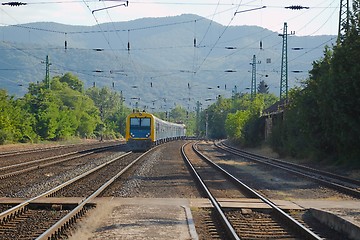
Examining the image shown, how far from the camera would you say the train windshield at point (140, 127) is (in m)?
46.0

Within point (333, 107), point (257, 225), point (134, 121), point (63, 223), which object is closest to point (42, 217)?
point (63, 223)

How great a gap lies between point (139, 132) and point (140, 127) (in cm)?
48

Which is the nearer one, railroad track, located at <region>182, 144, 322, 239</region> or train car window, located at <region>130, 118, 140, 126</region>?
railroad track, located at <region>182, 144, 322, 239</region>

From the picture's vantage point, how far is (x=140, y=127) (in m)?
46.3

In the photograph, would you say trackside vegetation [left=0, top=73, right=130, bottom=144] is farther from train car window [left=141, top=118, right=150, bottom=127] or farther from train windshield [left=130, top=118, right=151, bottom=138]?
train car window [left=141, top=118, right=150, bottom=127]

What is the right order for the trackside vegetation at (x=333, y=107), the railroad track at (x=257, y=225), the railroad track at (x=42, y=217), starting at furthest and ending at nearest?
the trackside vegetation at (x=333, y=107) → the railroad track at (x=257, y=225) → the railroad track at (x=42, y=217)

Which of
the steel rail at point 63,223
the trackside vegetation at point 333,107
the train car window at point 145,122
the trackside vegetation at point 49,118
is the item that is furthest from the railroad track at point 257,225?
the trackside vegetation at point 49,118

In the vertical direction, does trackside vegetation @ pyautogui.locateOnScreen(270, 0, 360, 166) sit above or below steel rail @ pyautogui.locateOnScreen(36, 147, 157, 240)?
above

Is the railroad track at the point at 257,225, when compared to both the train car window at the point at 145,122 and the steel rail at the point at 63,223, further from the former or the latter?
the train car window at the point at 145,122

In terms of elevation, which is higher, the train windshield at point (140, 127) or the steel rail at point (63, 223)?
the train windshield at point (140, 127)

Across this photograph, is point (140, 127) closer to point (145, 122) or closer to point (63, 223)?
point (145, 122)

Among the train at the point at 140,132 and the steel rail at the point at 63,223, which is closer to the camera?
the steel rail at the point at 63,223

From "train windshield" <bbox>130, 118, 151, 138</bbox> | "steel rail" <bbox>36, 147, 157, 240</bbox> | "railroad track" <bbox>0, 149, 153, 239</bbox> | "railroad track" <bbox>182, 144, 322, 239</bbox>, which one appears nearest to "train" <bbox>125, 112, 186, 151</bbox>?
"train windshield" <bbox>130, 118, 151, 138</bbox>

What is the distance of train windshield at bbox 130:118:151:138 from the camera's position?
46.0m
